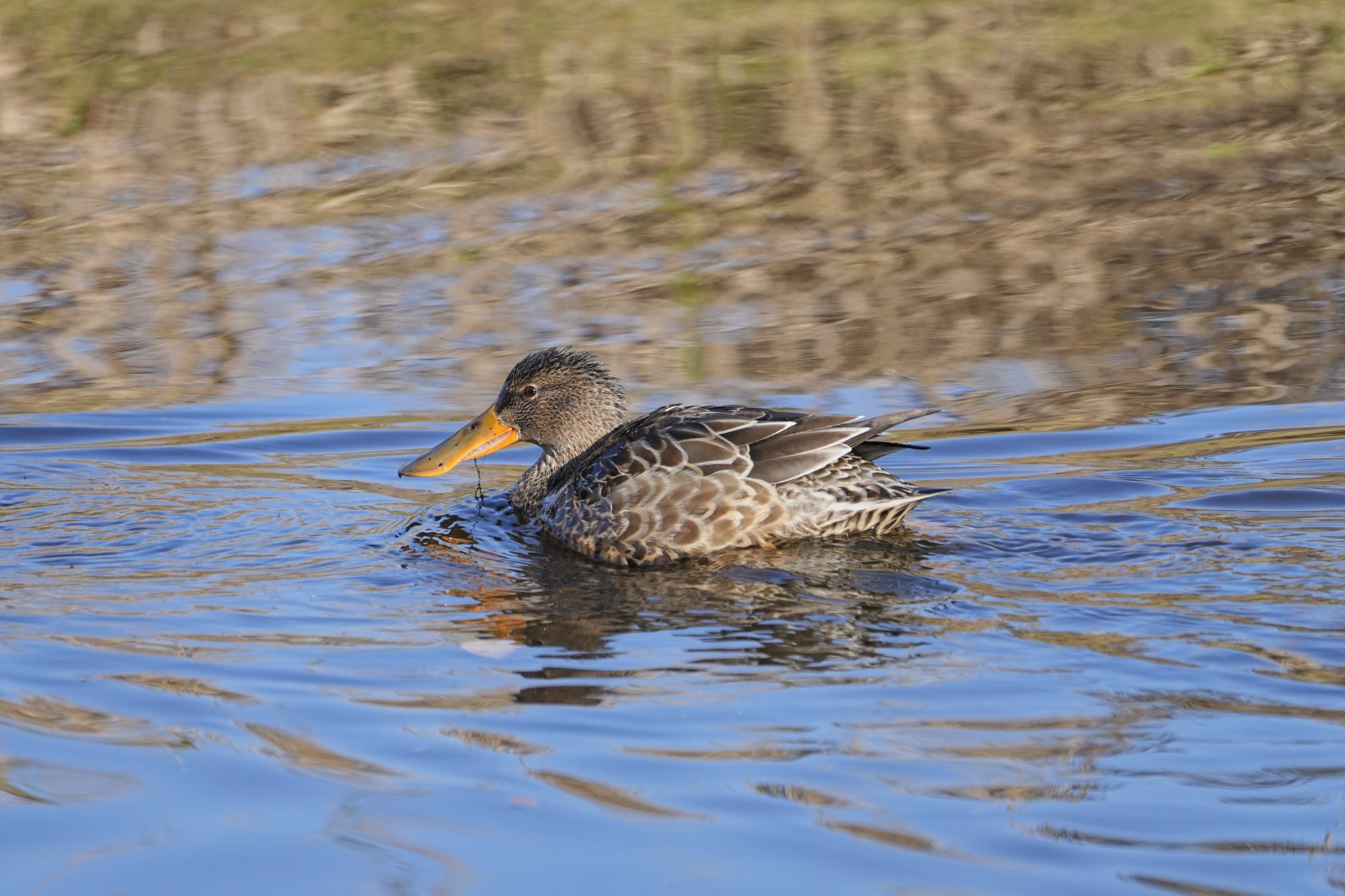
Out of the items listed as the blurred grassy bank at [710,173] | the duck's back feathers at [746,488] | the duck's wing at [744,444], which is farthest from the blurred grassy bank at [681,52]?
the duck's back feathers at [746,488]

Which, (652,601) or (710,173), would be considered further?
(710,173)

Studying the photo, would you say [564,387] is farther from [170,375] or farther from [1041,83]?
[1041,83]

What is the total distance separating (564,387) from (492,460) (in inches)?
50.6

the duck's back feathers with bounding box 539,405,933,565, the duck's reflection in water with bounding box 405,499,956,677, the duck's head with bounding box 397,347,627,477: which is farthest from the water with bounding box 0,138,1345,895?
the duck's head with bounding box 397,347,627,477

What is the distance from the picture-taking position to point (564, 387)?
8.24m

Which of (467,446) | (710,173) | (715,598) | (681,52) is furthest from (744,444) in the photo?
(681,52)

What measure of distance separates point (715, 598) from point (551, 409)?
215cm

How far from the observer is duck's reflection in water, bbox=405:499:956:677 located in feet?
18.6

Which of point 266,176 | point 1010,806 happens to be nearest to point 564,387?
point 1010,806

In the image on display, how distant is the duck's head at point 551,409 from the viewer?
323 inches

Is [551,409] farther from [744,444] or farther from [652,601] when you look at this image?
[652,601]

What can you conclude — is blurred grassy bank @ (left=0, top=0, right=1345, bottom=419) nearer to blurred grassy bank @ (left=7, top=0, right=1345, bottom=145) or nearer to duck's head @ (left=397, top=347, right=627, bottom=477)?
blurred grassy bank @ (left=7, top=0, right=1345, bottom=145)

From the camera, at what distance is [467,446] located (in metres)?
8.19

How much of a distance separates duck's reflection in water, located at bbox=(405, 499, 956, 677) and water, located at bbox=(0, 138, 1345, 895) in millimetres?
26
